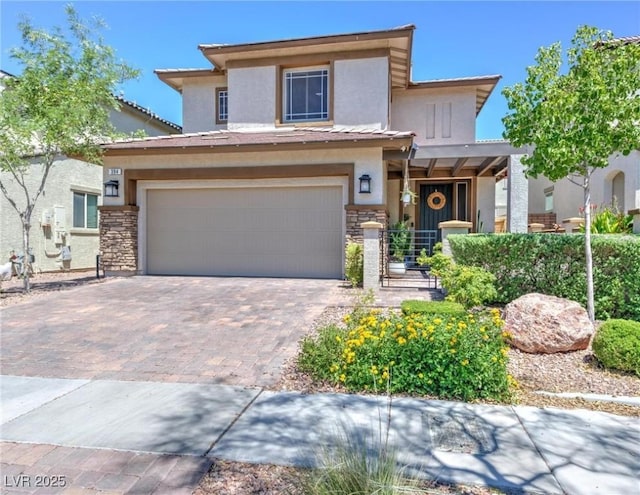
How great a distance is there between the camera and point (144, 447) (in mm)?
3312

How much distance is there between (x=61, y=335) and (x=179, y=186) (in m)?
6.60

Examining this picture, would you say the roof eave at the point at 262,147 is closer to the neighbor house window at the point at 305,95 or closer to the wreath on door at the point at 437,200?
the neighbor house window at the point at 305,95

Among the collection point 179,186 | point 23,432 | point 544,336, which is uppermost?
point 179,186

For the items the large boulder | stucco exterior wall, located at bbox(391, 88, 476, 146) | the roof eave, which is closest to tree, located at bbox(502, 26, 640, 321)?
the large boulder

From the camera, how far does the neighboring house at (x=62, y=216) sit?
42.9ft

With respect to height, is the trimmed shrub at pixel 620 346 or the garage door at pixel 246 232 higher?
the garage door at pixel 246 232

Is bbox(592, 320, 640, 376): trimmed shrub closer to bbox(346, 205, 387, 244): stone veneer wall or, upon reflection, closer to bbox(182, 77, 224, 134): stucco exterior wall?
bbox(346, 205, 387, 244): stone veneer wall

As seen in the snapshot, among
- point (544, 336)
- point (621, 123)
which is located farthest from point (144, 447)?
point (621, 123)

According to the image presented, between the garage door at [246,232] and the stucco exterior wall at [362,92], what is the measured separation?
289 centimetres

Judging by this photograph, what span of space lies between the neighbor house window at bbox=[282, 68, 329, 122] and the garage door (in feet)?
10.3

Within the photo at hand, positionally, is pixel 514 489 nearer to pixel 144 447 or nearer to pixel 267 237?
pixel 144 447

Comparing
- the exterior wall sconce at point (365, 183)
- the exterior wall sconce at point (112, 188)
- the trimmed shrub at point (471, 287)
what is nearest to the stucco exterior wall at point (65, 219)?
the exterior wall sconce at point (112, 188)

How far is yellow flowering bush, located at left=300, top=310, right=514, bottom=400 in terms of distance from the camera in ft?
14.4

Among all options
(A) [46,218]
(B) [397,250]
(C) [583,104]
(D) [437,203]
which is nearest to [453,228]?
(B) [397,250]
